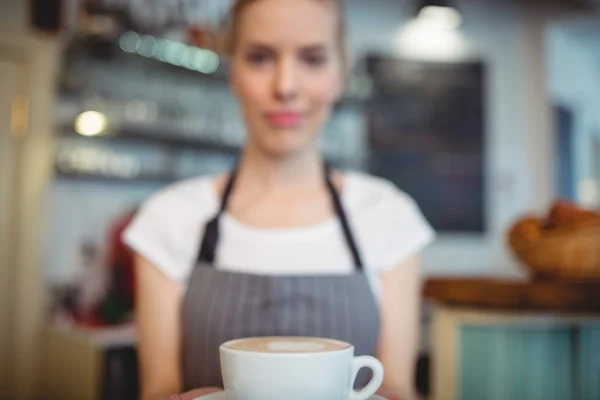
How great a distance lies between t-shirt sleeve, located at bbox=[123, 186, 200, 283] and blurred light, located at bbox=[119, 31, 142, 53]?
1.72 metres

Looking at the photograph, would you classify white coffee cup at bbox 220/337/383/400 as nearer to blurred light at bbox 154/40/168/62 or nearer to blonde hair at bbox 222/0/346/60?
blonde hair at bbox 222/0/346/60

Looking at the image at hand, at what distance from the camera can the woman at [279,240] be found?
2.50 ft

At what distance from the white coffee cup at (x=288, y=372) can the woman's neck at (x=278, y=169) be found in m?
0.46

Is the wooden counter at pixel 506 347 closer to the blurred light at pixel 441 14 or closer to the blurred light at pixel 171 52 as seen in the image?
the blurred light at pixel 171 52

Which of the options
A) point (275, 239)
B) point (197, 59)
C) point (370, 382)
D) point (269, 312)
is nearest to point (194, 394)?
point (370, 382)

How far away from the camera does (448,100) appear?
3.91 meters

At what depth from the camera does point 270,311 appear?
790 mm

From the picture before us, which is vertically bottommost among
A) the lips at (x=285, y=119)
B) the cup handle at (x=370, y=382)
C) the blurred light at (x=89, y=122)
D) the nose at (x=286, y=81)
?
the cup handle at (x=370, y=382)

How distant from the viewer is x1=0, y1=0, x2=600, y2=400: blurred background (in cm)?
105

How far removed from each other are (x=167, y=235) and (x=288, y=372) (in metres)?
0.56

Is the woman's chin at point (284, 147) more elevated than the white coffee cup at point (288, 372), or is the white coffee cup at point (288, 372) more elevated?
the woman's chin at point (284, 147)

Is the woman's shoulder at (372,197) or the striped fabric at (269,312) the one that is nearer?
the striped fabric at (269,312)

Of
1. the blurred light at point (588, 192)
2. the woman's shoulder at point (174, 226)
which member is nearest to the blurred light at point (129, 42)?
the woman's shoulder at point (174, 226)

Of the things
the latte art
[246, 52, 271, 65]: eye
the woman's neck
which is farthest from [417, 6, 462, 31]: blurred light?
the latte art
